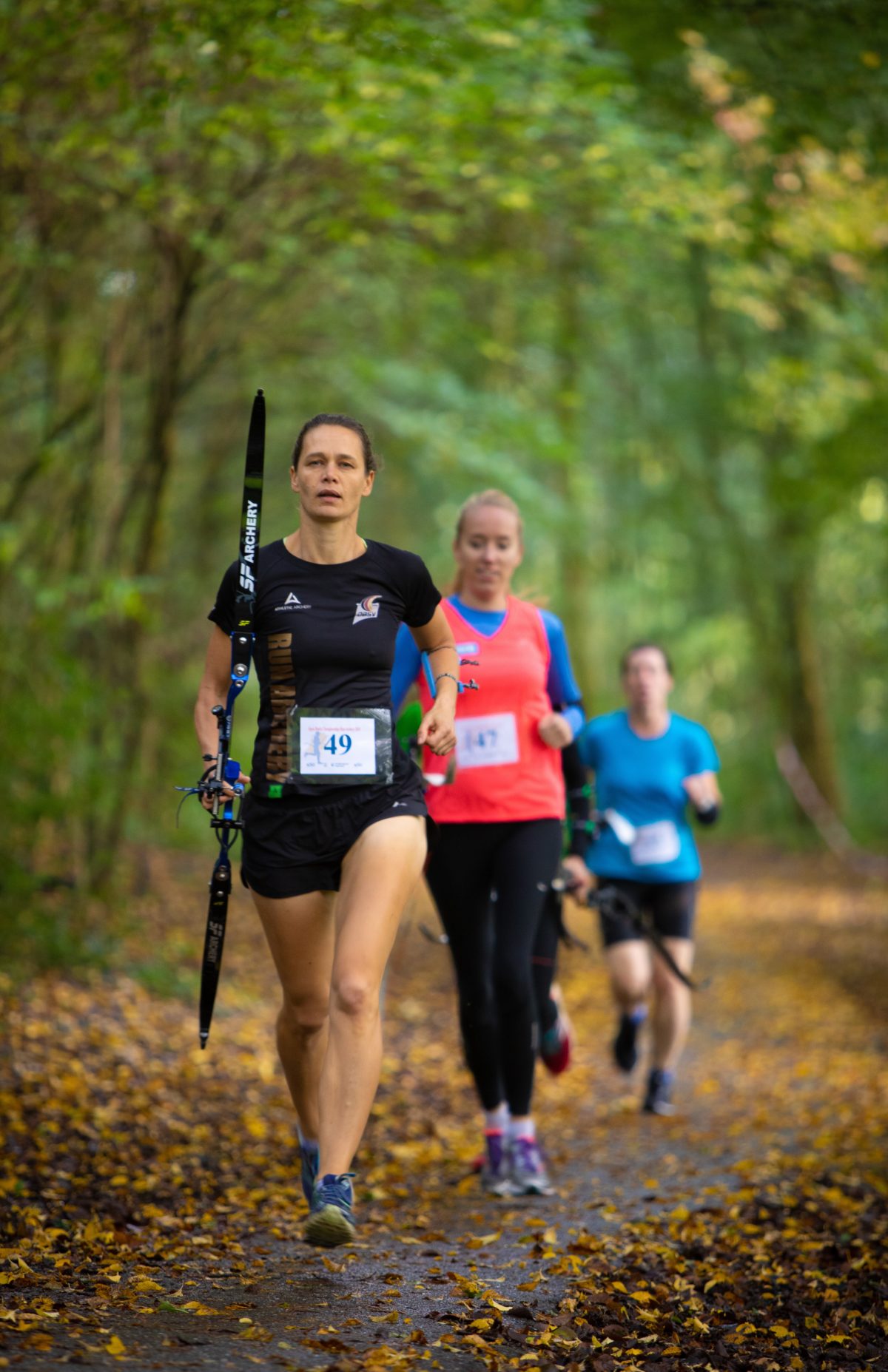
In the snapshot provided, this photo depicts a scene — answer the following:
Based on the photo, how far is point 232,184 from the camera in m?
9.35

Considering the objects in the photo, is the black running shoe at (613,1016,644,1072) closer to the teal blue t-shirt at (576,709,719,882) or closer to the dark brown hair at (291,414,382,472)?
the teal blue t-shirt at (576,709,719,882)

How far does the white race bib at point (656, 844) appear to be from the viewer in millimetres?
7453

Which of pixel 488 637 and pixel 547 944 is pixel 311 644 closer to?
pixel 488 637

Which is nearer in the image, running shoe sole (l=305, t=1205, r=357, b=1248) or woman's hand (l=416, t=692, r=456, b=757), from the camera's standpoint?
running shoe sole (l=305, t=1205, r=357, b=1248)

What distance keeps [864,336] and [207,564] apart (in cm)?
805

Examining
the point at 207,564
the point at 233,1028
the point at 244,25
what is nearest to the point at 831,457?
the point at 207,564

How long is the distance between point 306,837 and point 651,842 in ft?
11.5

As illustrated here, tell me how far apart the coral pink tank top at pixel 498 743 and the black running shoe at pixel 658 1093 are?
2.57 metres

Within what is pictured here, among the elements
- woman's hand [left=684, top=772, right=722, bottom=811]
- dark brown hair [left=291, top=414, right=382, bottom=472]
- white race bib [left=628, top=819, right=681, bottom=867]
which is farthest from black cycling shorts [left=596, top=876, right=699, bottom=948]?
dark brown hair [left=291, top=414, right=382, bottom=472]

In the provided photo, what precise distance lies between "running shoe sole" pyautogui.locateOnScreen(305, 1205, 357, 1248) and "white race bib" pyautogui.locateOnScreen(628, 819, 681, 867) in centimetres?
378

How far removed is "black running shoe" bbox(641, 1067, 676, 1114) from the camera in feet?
25.2

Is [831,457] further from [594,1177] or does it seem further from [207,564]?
[594,1177]

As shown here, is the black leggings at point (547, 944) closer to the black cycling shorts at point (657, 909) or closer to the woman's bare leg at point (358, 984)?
the black cycling shorts at point (657, 909)

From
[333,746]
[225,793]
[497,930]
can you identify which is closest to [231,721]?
[225,793]
